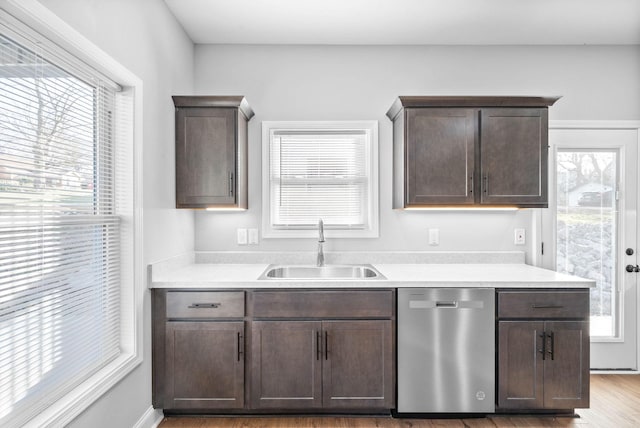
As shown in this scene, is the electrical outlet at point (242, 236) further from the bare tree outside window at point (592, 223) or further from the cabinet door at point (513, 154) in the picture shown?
the bare tree outside window at point (592, 223)

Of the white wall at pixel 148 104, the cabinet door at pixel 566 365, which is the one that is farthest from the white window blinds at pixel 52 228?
the cabinet door at pixel 566 365

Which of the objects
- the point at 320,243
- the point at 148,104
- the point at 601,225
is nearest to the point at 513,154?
the point at 601,225

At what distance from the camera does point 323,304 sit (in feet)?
7.80

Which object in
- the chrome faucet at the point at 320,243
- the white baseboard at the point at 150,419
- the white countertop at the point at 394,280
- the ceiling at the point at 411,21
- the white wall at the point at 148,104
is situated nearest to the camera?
the white wall at the point at 148,104

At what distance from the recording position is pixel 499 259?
10.2 feet

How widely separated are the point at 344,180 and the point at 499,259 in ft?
4.57

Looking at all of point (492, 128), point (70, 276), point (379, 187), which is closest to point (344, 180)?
point (379, 187)

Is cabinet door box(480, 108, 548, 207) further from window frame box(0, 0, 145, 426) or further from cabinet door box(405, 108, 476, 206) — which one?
window frame box(0, 0, 145, 426)

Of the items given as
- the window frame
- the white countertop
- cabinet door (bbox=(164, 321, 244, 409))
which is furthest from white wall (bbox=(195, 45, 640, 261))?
the window frame

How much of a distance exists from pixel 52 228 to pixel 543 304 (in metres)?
2.64

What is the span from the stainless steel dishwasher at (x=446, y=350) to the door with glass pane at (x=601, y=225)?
119 cm

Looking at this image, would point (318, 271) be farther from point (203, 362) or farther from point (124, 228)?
point (124, 228)

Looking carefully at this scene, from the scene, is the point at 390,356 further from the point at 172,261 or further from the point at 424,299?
the point at 172,261

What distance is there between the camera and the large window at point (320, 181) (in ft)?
10.2
